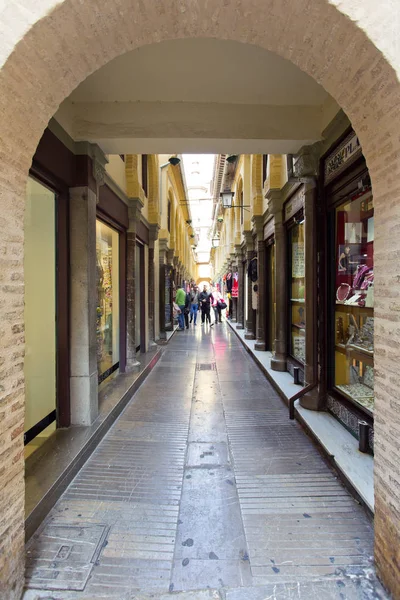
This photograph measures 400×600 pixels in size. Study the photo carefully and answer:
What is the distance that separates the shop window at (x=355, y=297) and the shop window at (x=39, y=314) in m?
3.43

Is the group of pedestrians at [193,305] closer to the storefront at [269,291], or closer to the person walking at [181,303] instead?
the person walking at [181,303]

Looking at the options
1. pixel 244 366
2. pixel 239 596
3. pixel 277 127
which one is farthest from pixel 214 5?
pixel 244 366

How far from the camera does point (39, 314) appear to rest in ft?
12.9

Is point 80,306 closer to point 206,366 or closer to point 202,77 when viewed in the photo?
point 202,77

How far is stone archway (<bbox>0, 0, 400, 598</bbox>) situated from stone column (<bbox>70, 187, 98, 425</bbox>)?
6.97 feet

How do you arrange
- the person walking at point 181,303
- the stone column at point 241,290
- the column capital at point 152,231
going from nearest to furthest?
the column capital at point 152,231
the stone column at point 241,290
the person walking at point 181,303

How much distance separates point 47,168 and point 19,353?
2.30 meters

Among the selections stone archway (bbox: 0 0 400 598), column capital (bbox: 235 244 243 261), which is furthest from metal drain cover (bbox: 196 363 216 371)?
column capital (bbox: 235 244 243 261)

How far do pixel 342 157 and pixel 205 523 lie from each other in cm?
385

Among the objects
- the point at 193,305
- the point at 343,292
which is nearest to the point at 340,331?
the point at 343,292

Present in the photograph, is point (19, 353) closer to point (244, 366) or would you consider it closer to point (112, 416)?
point (112, 416)

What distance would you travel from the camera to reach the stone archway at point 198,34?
175cm

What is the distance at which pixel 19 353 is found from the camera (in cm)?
204

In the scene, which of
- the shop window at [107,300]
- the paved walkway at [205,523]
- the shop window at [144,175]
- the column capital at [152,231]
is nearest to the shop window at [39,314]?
the paved walkway at [205,523]
